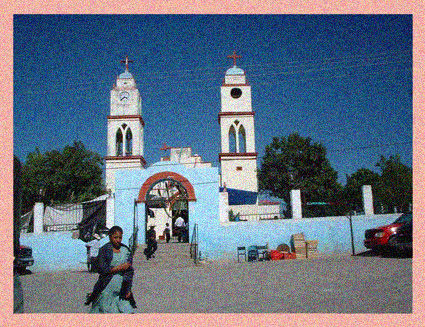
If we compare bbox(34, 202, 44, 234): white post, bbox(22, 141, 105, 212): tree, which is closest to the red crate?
bbox(34, 202, 44, 234): white post

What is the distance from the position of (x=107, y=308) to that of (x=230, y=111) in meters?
22.9

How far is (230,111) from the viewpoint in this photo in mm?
26875

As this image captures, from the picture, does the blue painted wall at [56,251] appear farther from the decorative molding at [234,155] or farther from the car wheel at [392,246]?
the decorative molding at [234,155]

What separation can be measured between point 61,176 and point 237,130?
13.7 meters

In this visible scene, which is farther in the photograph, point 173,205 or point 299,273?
point 173,205

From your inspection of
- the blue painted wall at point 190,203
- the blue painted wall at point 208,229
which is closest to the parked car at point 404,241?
the blue painted wall at point 208,229

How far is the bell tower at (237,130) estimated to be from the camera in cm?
2609

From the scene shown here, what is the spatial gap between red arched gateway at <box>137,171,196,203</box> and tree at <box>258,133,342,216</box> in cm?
1321

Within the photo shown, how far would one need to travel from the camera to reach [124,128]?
89.2ft

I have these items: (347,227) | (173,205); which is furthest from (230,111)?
(347,227)

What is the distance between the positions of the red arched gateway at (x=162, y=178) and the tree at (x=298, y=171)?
1321cm

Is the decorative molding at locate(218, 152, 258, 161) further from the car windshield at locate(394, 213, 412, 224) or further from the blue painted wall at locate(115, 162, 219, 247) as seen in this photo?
the car windshield at locate(394, 213, 412, 224)

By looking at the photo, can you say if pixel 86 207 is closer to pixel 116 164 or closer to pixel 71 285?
pixel 71 285

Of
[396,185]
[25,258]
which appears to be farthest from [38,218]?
[396,185]
